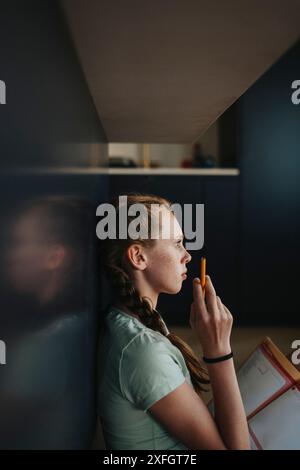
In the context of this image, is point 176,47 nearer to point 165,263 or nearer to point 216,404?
point 165,263

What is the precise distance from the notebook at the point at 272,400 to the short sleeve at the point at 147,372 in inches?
12.3

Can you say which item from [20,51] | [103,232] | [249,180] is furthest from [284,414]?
[249,180]

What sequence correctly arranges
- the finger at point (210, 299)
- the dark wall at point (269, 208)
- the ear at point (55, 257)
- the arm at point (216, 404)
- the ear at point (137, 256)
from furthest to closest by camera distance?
the dark wall at point (269, 208), the ear at point (137, 256), the finger at point (210, 299), the arm at point (216, 404), the ear at point (55, 257)

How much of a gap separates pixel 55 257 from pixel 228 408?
Answer: 380 mm

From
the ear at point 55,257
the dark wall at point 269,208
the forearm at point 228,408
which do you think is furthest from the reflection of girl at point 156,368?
the dark wall at point 269,208

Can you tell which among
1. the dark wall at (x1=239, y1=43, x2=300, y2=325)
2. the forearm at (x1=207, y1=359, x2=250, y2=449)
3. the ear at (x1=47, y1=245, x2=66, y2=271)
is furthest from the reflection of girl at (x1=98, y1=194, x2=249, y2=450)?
the dark wall at (x1=239, y1=43, x2=300, y2=325)

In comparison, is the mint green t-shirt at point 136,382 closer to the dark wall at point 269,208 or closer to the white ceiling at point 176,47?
the white ceiling at point 176,47

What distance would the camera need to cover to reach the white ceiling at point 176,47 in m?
0.49

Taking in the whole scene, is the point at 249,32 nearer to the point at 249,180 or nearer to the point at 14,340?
the point at 14,340

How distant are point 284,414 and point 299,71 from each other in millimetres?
2052

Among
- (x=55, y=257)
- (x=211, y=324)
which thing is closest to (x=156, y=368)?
(x=211, y=324)

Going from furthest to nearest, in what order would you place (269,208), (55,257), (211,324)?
(269,208) < (211,324) < (55,257)

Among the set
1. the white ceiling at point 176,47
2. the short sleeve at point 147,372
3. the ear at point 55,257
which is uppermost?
the white ceiling at point 176,47

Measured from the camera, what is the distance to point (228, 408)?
0.68m
